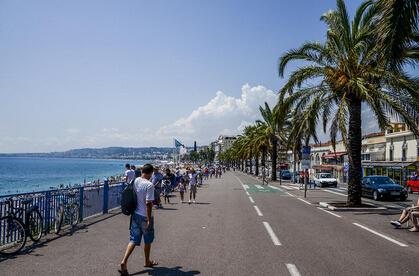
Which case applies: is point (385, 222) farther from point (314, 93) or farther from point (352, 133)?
point (314, 93)

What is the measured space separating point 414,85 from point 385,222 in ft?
21.5

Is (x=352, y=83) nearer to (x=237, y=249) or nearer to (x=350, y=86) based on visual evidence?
(x=350, y=86)

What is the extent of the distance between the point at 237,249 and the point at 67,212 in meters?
5.46

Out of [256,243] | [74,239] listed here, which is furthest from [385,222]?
[74,239]

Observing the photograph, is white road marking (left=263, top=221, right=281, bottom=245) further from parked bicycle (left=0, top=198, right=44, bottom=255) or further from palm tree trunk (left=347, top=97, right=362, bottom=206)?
palm tree trunk (left=347, top=97, right=362, bottom=206)

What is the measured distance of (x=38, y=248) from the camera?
8.62 metres

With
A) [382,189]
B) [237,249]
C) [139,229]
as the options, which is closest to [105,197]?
[237,249]

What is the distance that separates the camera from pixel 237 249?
851cm

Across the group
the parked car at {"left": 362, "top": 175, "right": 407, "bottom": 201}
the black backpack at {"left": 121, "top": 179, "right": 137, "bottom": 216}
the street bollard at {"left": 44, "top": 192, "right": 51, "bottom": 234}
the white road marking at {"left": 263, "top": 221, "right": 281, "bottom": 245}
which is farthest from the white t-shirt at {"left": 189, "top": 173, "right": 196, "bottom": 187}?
the black backpack at {"left": 121, "top": 179, "right": 137, "bottom": 216}

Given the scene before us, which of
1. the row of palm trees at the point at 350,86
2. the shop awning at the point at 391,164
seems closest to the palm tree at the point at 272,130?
the shop awning at the point at 391,164

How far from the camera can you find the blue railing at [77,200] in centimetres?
923

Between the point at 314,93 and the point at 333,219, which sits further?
the point at 314,93

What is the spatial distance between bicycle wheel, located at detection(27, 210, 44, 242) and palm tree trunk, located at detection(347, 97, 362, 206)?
45.3ft

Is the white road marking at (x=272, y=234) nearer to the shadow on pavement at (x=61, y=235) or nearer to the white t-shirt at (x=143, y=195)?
the white t-shirt at (x=143, y=195)
